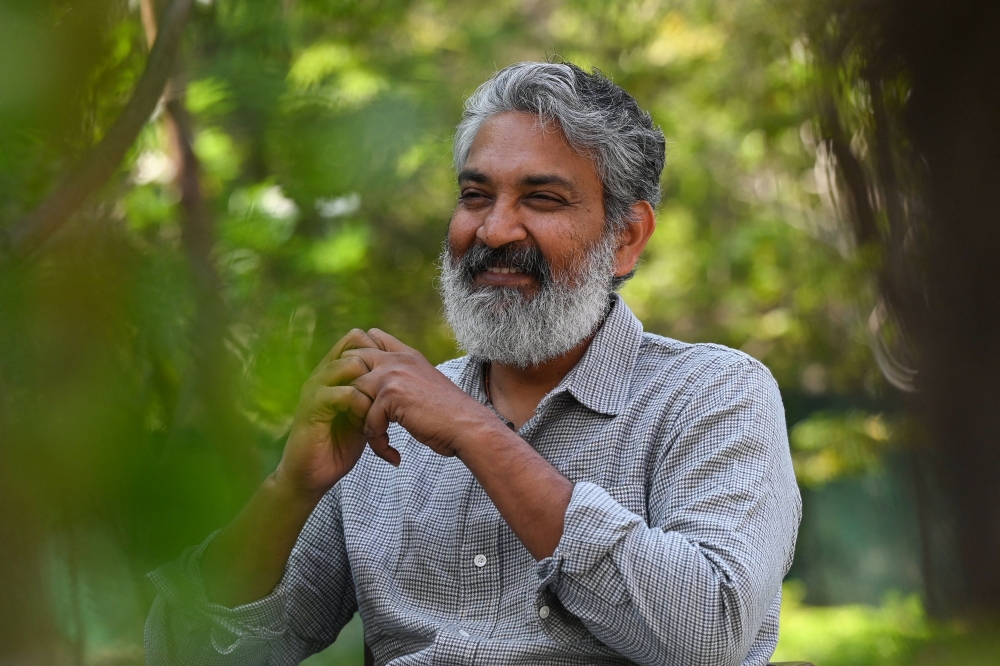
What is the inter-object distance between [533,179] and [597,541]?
0.81 m

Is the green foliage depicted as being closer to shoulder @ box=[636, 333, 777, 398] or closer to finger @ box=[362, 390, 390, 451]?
shoulder @ box=[636, 333, 777, 398]

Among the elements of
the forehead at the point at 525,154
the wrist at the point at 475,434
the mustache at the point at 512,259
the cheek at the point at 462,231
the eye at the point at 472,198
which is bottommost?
the wrist at the point at 475,434

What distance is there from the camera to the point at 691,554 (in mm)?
1666

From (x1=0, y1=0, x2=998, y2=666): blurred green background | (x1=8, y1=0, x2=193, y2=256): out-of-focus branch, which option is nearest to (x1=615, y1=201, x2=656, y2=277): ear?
(x1=0, y1=0, x2=998, y2=666): blurred green background

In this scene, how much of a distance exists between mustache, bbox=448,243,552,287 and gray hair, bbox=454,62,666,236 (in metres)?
0.19

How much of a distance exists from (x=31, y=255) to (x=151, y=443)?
92 mm

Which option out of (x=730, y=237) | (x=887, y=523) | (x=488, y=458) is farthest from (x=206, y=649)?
(x=730, y=237)

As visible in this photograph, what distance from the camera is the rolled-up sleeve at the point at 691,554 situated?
5.38 ft

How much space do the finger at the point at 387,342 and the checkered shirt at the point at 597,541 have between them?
1.24 ft

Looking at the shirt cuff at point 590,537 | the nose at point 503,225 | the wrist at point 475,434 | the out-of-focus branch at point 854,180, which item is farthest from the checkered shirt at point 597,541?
the out-of-focus branch at point 854,180

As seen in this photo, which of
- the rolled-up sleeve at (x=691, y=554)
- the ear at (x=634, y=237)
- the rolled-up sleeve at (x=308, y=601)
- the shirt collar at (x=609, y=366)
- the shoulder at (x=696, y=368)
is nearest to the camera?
the rolled-up sleeve at (x=691, y=554)

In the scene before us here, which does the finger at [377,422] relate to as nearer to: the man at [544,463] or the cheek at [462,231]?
the man at [544,463]

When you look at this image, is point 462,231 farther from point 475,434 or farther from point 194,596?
point 194,596

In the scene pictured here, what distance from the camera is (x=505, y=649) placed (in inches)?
75.2
